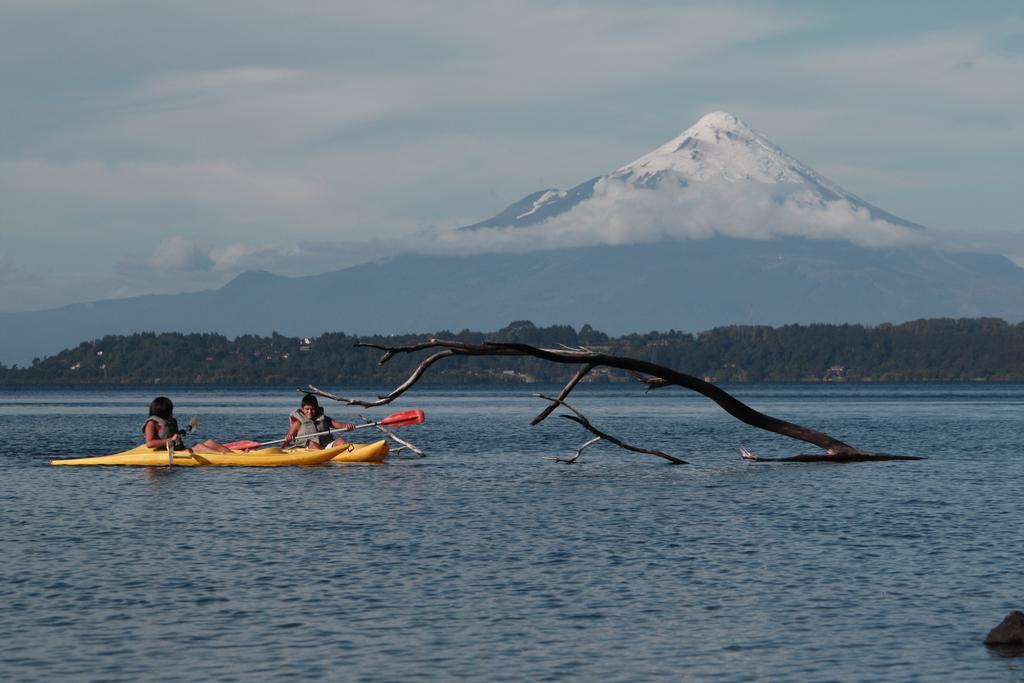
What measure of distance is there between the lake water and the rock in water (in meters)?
0.35

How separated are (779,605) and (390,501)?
18.4 metres

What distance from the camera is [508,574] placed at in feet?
91.1

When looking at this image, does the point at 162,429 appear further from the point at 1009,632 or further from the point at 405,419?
the point at 1009,632

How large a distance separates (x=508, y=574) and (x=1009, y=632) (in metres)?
9.53

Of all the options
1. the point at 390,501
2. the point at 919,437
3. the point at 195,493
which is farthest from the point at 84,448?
the point at 919,437

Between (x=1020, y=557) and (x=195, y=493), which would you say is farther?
(x=195, y=493)

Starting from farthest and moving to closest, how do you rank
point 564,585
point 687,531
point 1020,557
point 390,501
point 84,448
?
point 84,448 → point 390,501 → point 687,531 → point 1020,557 → point 564,585

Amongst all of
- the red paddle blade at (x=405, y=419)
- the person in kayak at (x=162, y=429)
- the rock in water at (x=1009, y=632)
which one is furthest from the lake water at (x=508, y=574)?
the red paddle blade at (x=405, y=419)

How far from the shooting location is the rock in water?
21078mm

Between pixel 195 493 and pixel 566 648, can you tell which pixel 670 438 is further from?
pixel 566 648

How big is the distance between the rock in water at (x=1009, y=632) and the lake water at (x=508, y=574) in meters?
0.35

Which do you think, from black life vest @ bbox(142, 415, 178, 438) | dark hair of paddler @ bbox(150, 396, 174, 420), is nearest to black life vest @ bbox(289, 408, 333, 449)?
black life vest @ bbox(142, 415, 178, 438)

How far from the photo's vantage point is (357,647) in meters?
21.4

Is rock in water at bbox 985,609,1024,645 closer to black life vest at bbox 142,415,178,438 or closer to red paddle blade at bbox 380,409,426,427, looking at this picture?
black life vest at bbox 142,415,178,438
